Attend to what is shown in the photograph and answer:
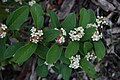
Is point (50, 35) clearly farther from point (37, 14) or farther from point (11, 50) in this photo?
point (11, 50)

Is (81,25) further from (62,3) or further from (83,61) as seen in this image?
(62,3)

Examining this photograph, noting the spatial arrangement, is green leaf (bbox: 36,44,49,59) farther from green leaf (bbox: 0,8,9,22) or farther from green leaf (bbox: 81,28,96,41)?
green leaf (bbox: 0,8,9,22)

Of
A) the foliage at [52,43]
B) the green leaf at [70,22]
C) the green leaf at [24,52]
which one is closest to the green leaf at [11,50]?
the foliage at [52,43]

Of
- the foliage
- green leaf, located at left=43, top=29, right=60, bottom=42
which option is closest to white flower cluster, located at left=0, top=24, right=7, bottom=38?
the foliage

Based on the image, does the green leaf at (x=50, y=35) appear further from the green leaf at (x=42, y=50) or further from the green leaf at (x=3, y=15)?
the green leaf at (x=3, y=15)

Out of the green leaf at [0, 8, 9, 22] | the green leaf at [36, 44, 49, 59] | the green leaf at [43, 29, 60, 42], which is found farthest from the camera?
the green leaf at [0, 8, 9, 22]
